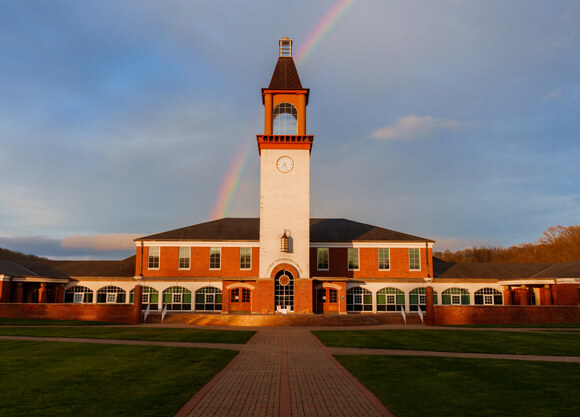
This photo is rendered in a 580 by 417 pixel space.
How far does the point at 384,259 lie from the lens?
46.6 m

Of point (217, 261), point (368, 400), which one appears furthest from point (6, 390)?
point (217, 261)

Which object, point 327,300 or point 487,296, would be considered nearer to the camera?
point 327,300

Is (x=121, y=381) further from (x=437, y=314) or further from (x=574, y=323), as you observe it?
(x=574, y=323)

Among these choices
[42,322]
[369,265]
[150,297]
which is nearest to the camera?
[42,322]

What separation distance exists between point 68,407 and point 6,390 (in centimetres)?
244

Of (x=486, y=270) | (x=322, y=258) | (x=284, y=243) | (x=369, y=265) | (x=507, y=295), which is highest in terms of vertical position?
(x=284, y=243)

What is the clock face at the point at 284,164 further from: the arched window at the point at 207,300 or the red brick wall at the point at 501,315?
the red brick wall at the point at 501,315

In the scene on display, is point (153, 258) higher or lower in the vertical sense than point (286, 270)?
higher

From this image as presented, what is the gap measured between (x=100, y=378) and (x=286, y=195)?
98.6 ft

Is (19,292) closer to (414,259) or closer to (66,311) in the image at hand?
(66,311)

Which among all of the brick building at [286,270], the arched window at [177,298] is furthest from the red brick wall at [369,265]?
the arched window at [177,298]

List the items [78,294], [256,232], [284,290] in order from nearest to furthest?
[284,290] < [78,294] < [256,232]

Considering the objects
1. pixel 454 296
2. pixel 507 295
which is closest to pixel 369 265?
pixel 454 296

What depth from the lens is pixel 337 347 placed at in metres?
21.2
